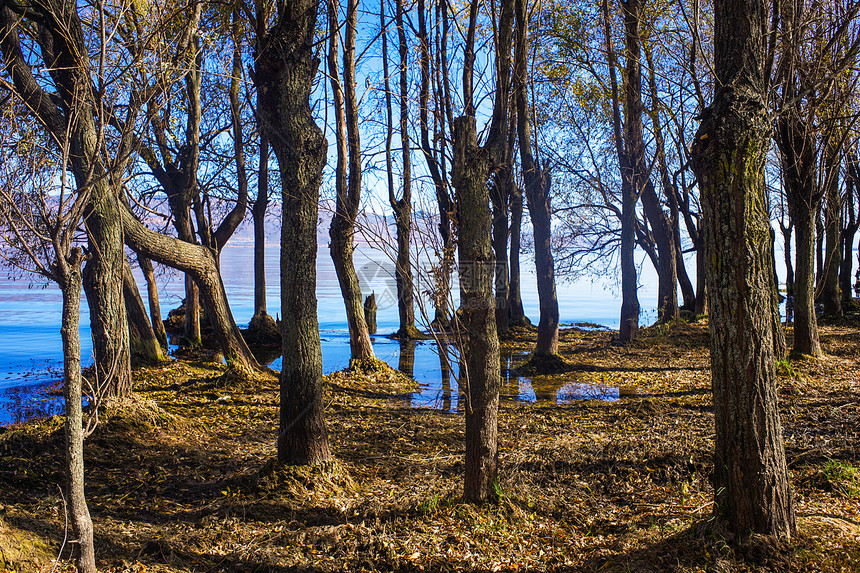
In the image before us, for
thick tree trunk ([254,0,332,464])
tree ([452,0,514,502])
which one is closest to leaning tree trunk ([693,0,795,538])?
tree ([452,0,514,502])

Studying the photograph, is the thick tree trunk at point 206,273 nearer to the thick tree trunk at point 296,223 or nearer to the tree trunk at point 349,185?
the tree trunk at point 349,185

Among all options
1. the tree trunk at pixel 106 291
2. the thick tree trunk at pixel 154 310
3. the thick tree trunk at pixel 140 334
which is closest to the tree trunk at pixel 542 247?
the tree trunk at pixel 106 291

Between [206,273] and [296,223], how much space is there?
4.57 m

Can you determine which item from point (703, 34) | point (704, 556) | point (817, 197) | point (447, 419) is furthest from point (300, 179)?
point (703, 34)

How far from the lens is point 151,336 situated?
33.2 ft

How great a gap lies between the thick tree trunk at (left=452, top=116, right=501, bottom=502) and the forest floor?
0.34 metres

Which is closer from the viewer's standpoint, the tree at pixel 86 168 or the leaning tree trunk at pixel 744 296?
the leaning tree trunk at pixel 744 296

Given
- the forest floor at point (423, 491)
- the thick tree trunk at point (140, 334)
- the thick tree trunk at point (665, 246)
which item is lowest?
the forest floor at point (423, 491)

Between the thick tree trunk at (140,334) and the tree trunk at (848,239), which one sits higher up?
the tree trunk at (848,239)

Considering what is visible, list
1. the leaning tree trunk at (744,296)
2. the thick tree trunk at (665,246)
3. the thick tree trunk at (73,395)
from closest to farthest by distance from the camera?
the thick tree trunk at (73,395) < the leaning tree trunk at (744,296) < the thick tree trunk at (665,246)

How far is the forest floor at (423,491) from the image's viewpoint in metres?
3.41

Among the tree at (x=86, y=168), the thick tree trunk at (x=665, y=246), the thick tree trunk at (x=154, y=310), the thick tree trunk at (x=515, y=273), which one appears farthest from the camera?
the thick tree trunk at (x=515, y=273)

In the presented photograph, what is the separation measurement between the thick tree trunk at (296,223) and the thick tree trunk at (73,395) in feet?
7.48

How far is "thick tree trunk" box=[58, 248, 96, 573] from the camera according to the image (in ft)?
8.09
